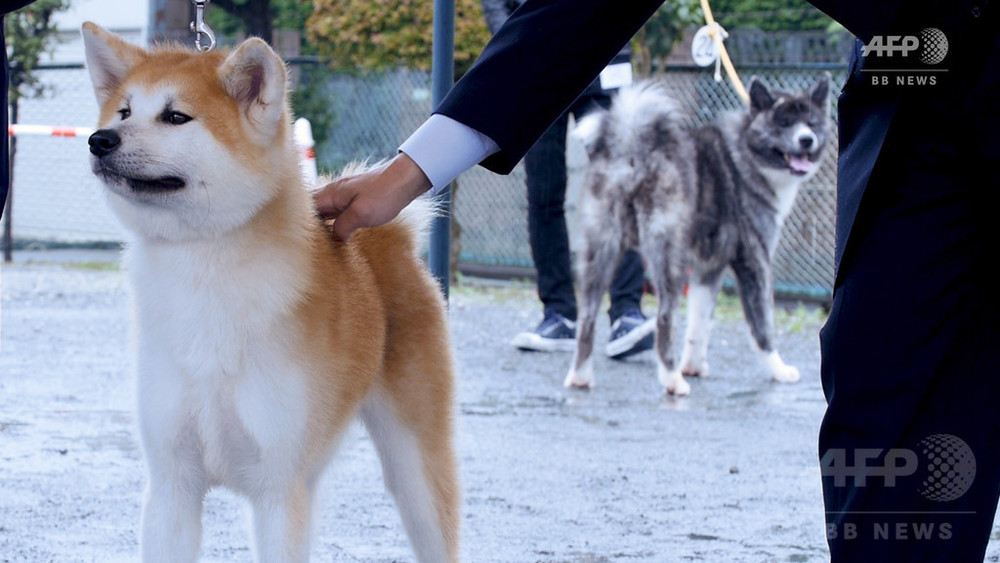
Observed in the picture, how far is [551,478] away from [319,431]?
80.4 inches

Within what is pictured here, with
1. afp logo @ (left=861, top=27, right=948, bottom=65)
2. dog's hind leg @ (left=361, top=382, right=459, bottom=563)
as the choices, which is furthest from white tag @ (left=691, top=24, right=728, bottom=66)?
afp logo @ (left=861, top=27, right=948, bottom=65)

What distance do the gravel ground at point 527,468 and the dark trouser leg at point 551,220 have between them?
40 centimetres

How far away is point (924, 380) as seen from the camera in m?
1.77

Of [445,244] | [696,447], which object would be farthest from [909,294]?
[696,447]

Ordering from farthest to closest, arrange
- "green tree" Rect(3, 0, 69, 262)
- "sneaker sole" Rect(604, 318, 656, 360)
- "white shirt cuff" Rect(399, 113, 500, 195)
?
1. "green tree" Rect(3, 0, 69, 262)
2. "sneaker sole" Rect(604, 318, 656, 360)
3. "white shirt cuff" Rect(399, 113, 500, 195)

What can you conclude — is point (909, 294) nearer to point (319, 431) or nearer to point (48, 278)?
point (319, 431)

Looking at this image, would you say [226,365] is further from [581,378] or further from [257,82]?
[581,378]

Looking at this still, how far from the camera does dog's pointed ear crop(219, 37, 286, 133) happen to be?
91.7 inches

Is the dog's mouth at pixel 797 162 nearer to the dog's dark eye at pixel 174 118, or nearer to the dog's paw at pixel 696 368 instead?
the dog's paw at pixel 696 368

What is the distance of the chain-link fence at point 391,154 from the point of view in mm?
11523

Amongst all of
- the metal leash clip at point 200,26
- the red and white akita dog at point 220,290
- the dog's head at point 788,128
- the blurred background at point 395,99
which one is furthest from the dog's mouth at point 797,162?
the red and white akita dog at point 220,290

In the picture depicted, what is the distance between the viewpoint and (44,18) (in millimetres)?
12477

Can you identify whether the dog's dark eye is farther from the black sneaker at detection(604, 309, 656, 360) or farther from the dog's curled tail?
the black sneaker at detection(604, 309, 656, 360)

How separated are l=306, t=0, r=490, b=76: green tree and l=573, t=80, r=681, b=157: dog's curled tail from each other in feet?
14.3
